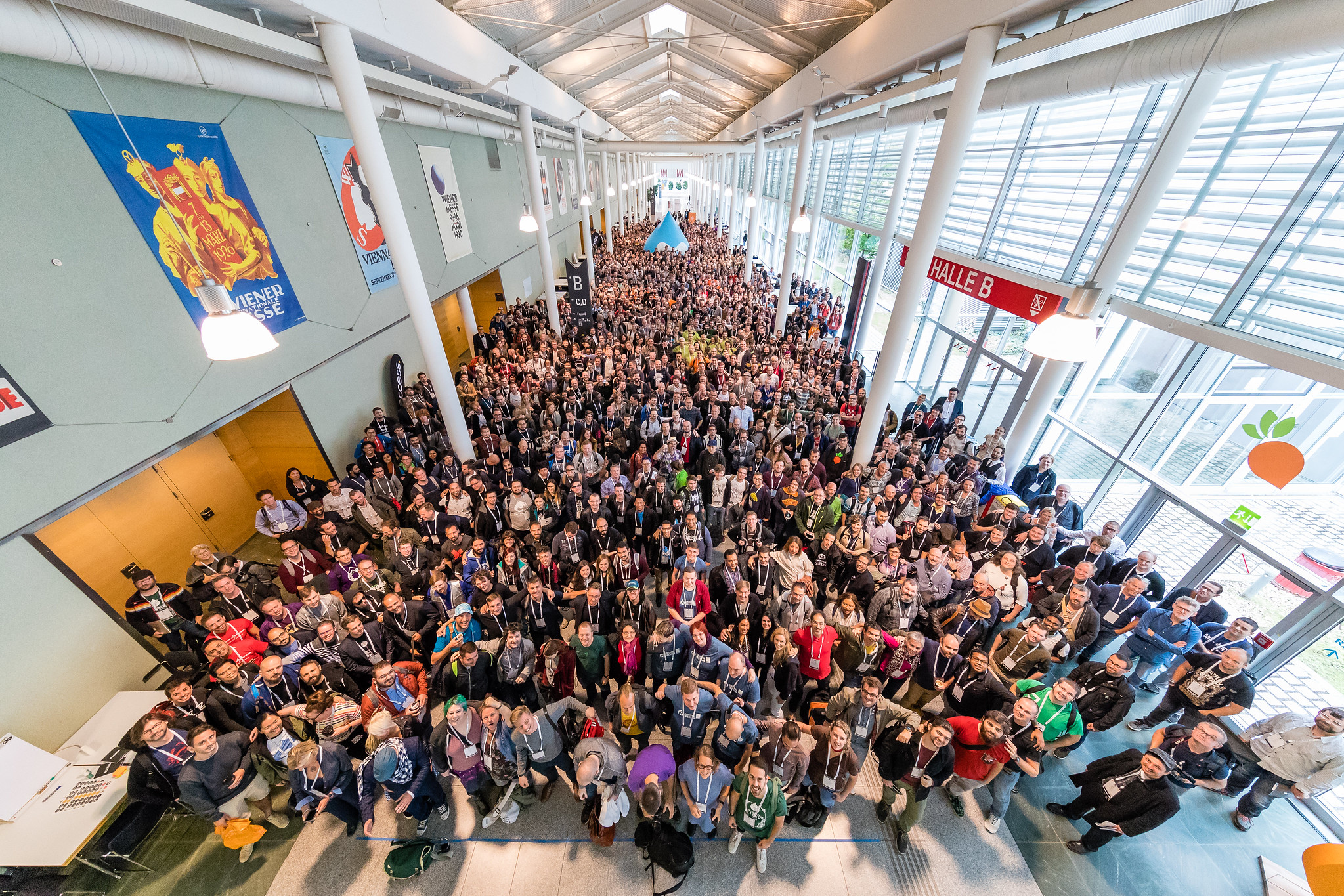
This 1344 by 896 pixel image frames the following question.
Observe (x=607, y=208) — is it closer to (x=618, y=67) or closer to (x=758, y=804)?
(x=618, y=67)

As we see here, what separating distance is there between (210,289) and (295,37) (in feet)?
14.4

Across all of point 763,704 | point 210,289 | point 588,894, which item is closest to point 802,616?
point 763,704

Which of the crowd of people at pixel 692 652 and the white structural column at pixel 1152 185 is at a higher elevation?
the white structural column at pixel 1152 185

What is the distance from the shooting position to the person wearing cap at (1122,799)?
11.4 feet

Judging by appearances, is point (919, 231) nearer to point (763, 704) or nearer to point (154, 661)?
point (763, 704)

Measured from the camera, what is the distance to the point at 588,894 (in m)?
3.76

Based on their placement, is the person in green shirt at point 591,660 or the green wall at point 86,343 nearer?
the green wall at point 86,343

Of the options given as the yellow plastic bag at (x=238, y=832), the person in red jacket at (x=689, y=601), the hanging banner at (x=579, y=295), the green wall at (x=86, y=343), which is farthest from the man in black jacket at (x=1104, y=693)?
the hanging banner at (x=579, y=295)

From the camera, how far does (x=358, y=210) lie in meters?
8.16

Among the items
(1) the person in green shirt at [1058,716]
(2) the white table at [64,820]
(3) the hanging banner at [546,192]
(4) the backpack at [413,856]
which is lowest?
(4) the backpack at [413,856]

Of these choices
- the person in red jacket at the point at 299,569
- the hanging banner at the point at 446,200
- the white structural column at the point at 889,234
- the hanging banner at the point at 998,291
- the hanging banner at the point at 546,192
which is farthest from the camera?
the hanging banner at the point at 546,192

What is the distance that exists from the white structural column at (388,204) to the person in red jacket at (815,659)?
610cm

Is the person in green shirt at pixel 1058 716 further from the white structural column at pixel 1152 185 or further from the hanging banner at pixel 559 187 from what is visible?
the hanging banner at pixel 559 187

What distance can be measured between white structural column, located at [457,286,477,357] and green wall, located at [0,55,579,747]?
19.3 feet
